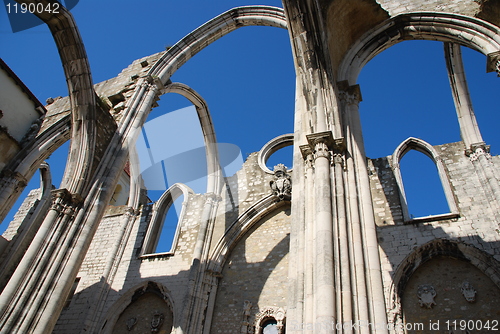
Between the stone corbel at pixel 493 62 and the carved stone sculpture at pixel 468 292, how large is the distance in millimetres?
3776

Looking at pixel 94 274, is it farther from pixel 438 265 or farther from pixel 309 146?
pixel 438 265

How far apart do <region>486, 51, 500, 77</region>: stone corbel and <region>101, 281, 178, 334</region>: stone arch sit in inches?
315

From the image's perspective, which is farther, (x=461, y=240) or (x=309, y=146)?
(x=461, y=240)

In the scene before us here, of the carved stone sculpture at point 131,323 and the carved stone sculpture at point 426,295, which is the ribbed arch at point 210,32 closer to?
the carved stone sculpture at point 131,323

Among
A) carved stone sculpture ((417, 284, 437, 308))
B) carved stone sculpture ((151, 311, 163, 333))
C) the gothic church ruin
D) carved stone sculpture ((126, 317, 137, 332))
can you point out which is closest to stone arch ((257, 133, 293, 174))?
the gothic church ruin

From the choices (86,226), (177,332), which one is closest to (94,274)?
(177,332)

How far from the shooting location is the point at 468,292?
6.68 metres

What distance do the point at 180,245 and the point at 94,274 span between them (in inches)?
95.9

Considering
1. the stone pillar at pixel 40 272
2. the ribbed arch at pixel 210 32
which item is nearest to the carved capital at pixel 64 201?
the stone pillar at pixel 40 272

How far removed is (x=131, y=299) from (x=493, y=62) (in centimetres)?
925

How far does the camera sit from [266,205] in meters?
10.3

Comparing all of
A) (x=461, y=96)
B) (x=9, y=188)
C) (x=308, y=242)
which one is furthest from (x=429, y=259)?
(x=9, y=188)

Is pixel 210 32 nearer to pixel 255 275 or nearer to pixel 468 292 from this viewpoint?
pixel 255 275

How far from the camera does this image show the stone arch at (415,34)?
6.37 meters
